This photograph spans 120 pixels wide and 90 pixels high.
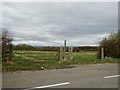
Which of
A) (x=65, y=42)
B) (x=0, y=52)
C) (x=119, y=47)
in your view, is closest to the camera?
(x=0, y=52)

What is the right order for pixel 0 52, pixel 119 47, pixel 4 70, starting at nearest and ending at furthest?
pixel 4 70 → pixel 0 52 → pixel 119 47

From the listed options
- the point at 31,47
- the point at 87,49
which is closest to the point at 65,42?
the point at 31,47

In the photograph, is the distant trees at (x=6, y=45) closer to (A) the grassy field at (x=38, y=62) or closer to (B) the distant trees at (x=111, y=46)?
(A) the grassy field at (x=38, y=62)

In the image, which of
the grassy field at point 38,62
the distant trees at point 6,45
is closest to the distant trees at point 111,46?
the grassy field at point 38,62

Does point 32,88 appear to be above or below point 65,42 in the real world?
below

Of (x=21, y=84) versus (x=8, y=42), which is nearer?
(x=21, y=84)

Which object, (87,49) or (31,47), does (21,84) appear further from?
(87,49)

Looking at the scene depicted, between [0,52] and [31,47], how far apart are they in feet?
31.9

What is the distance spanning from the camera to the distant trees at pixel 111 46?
2598 centimetres

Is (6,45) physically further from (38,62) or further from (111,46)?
(111,46)

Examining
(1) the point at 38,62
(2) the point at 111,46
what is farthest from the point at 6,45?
(2) the point at 111,46

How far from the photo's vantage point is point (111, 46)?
26422 millimetres

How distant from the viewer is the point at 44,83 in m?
9.91

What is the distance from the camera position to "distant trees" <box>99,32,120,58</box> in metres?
26.0
